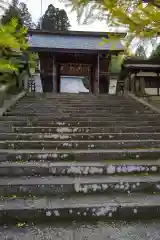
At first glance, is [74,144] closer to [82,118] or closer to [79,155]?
[79,155]

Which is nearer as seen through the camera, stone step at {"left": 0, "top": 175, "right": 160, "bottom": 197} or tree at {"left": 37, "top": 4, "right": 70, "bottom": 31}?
stone step at {"left": 0, "top": 175, "right": 160, "bottom": 197}

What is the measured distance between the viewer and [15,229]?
2721 millimetres

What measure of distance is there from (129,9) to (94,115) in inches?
127

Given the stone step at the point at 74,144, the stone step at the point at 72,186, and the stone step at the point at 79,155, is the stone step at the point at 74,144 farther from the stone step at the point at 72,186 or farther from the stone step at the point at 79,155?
the stone step at the point at 72,186

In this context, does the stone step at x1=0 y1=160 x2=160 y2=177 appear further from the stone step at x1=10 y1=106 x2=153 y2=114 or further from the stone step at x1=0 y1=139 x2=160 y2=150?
the stone step at x1=10 y1=106 x2=153 y2=114

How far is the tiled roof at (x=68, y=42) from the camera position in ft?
Result: 50.0

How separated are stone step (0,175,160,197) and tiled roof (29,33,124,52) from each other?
12169 mm

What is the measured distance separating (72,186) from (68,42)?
50.4ft

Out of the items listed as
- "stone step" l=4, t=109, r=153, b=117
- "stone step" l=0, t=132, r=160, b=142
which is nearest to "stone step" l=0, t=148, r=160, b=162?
"stone step" l=0, t=132, r=160, b=142

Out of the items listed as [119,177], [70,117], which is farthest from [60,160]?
[70,117]

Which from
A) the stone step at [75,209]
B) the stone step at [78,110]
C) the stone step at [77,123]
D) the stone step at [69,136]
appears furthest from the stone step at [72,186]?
the stone step at [78,110]

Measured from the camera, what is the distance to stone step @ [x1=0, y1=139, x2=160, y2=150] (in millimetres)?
4727

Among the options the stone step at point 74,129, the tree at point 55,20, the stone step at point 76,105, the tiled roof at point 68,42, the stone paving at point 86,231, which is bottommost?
the stone paving at point 86,231

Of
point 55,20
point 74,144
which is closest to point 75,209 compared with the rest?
point 74,144
